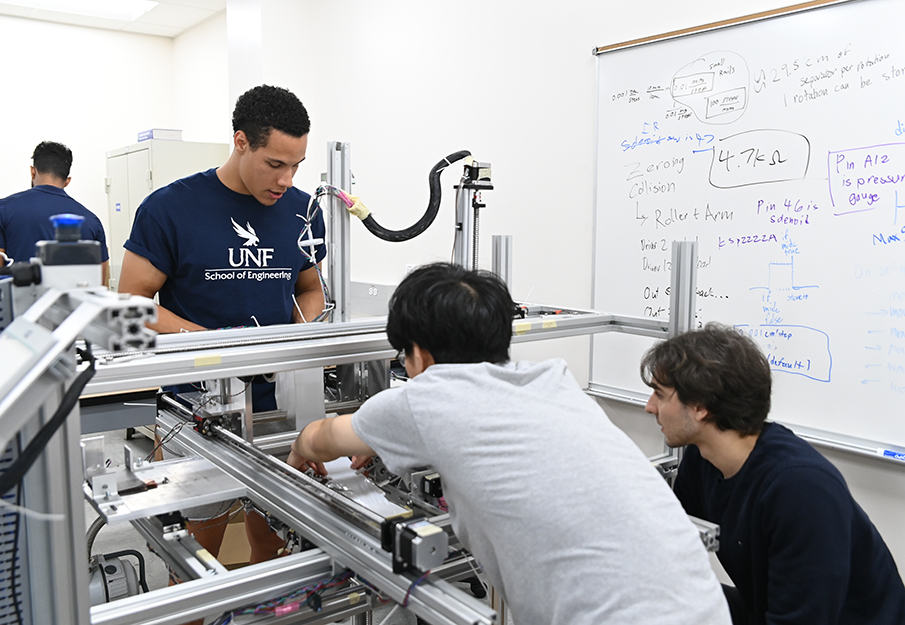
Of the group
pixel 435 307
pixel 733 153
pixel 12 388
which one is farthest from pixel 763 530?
pixel 733 153

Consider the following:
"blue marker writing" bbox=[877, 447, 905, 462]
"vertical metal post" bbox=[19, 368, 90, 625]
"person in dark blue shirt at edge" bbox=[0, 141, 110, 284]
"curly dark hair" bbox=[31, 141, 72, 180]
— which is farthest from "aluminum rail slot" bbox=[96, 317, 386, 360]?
"curly dark hair" bbox=[31, 141, 72, 180]

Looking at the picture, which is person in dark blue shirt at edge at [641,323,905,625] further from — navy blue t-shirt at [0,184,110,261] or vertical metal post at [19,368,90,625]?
navy blue t-shirt at [0,184,110,261]

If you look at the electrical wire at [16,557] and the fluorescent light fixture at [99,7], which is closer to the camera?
the electrical wire at [16,557]

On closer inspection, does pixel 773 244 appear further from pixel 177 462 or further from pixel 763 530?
pixel 177 462

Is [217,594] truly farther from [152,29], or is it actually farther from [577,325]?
[152,29]

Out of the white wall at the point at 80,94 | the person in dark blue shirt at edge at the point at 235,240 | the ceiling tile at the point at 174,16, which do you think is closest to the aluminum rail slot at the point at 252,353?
the person in dark blue shirt at edge at the point at 235,240

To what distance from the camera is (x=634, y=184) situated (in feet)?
8.66

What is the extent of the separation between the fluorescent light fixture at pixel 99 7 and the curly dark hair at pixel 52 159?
1.86 m

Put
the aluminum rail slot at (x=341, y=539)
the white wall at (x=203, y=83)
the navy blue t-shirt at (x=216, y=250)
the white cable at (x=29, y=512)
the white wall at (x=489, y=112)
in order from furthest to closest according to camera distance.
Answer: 1. the white wall at (x=203, y=83)
2. the white wall at (x=489, y=112)
3. the navy blue t-shirt at (x=216, y=250)
4. the aluminum rail slot at (x=341, y=539)
5. the white cable at (x=29, y=512)

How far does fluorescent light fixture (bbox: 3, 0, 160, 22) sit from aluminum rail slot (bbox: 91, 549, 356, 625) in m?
4.93

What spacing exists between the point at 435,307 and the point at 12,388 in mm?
590

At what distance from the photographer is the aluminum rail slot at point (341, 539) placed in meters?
0.88

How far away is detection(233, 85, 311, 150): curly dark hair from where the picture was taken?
175 centimetres

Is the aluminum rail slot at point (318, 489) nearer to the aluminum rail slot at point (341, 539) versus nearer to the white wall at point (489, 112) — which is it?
the aluminum rail slot at point (341, 539)
